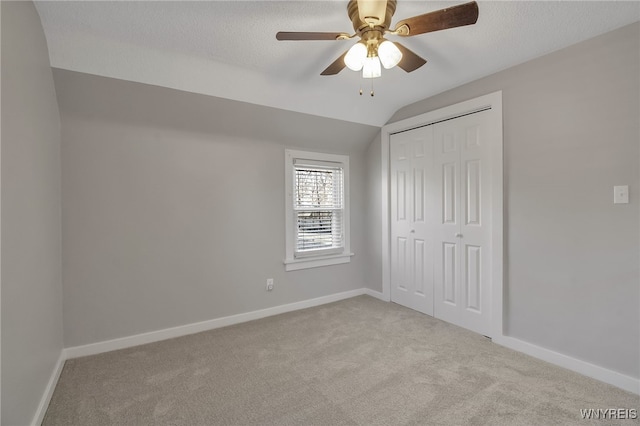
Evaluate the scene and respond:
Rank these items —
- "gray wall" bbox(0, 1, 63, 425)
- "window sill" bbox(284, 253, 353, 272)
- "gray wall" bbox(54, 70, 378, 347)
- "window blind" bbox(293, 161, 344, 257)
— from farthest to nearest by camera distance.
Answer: "window blind" bbox(293, 161, 344, 257)
"window sill" bbox(284, 253, 353, 272)
"gray wall" bbox(54, 70, 378, 347)
"gray wall" bbox(0, 1, 63, 425)

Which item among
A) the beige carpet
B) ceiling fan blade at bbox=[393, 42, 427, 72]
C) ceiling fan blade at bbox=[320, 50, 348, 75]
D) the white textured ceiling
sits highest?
the white textured ceiling

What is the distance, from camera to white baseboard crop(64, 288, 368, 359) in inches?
101

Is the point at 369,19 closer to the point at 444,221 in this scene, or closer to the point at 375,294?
the point at 444,221

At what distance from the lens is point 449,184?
124 inches

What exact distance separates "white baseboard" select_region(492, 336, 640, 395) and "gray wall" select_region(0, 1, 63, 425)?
338 cm

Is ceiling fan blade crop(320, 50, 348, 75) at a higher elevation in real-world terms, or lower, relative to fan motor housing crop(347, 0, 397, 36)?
lower

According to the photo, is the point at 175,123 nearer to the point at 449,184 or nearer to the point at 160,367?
the point at 160,367

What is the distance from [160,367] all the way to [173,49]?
251cm

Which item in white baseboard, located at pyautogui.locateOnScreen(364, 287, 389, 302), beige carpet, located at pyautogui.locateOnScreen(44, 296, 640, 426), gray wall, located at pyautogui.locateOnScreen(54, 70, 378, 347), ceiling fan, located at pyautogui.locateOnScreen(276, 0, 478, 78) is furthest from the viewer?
white baseboard, located at pyautogui.locateOnScreen(364, 287, 389, 302)

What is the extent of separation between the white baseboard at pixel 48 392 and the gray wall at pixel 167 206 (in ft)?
0.74

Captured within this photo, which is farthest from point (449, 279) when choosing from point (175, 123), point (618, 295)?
point (175, 123)

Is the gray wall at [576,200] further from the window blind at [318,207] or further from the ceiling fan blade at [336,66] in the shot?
the window blind at [318,207]

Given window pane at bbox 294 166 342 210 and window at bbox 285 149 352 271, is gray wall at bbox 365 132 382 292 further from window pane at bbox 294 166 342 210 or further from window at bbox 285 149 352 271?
window pane at bbox 294 166 342 210

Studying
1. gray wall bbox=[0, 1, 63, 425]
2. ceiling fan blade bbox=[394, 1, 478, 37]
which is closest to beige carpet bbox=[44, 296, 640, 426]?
gray wall bbox=[0, 1, 63, 425]
